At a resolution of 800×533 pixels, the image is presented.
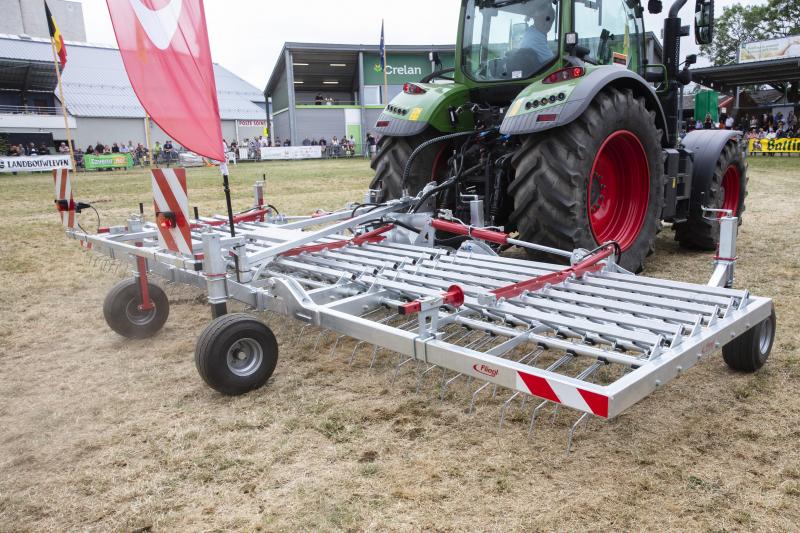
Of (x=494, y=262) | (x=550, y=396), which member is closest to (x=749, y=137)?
(x=494, y=262)

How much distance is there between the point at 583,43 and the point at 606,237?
1448 millimetres

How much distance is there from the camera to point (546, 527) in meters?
1.79

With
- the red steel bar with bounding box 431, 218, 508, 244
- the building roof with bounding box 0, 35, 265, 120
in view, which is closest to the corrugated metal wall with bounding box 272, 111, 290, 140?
the building roof with bounding box 0, 35, 265, 120

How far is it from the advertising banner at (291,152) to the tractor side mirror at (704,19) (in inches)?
1072

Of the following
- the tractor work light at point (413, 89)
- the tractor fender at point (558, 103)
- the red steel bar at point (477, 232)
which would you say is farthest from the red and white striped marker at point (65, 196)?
the tractor fender at point (558, 103)

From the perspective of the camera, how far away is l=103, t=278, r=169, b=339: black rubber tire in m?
3.57

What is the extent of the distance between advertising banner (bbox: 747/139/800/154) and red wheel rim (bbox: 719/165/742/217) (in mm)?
16573

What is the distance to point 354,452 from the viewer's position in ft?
7.38

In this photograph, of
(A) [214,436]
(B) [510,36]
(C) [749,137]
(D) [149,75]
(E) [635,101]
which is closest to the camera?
(A) [214,436]

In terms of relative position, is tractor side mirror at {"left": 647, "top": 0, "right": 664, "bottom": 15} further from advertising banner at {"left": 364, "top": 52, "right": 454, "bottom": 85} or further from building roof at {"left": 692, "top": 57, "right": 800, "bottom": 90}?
advertising banner at {"left": 364, "top": 52, "right": 454, "bottom": 85}

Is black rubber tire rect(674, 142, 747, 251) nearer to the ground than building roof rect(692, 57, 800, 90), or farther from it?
nearer to the ground

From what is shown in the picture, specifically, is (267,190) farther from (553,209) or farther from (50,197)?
(553,209)

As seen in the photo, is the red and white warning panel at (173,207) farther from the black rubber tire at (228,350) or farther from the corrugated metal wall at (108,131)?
the corrugated metal wall at (108,131)

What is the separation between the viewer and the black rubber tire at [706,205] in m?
5.25
